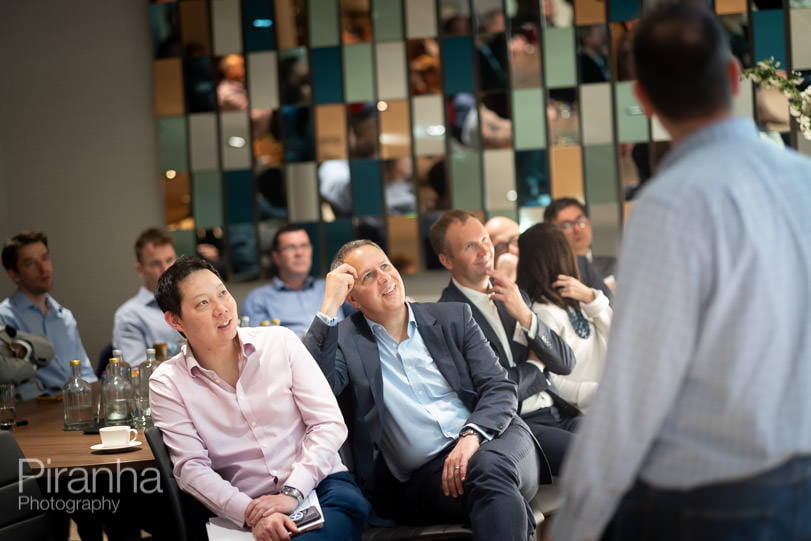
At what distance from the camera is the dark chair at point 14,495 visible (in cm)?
267

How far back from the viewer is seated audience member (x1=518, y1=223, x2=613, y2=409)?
12.2ft

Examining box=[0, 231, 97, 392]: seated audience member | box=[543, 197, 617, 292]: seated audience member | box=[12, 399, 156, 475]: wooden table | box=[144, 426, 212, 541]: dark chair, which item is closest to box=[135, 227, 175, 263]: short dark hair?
box=[0, 231, 97, 392]: seated audience member

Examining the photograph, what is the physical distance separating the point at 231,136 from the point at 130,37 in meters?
1.00

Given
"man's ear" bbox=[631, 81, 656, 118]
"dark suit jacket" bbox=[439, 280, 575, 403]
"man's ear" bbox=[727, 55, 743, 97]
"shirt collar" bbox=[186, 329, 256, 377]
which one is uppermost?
"man's ear" bbox=[727, 55, 743, 97]

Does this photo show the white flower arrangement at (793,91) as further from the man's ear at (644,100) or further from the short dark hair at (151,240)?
the short dark hair at (151,240)

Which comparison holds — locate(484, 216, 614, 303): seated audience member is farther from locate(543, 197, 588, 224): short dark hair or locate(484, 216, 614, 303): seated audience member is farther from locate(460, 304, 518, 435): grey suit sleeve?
locate(460, 304, 518, 435): grey suit sleeve

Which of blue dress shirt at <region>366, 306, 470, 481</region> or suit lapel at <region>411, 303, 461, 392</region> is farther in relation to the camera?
suit lapel at <region>411, 303, 461, 392</region>

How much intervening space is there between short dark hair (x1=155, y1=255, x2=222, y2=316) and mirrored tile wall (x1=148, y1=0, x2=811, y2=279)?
2.99 m

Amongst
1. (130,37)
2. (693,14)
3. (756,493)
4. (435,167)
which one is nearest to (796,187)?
(693,14)

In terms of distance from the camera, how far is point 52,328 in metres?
4.82

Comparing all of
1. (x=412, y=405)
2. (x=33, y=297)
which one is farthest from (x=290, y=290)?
(x=412, y=405)

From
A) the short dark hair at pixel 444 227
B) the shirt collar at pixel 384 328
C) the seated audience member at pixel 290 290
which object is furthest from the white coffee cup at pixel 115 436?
the seated audience member at pixel 290 290

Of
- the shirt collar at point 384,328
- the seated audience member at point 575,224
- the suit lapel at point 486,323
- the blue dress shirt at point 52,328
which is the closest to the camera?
the shirt collar at point 384,328

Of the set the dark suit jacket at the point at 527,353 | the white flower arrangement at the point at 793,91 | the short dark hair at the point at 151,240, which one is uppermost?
the white flower arrangement at the point at 793,91
